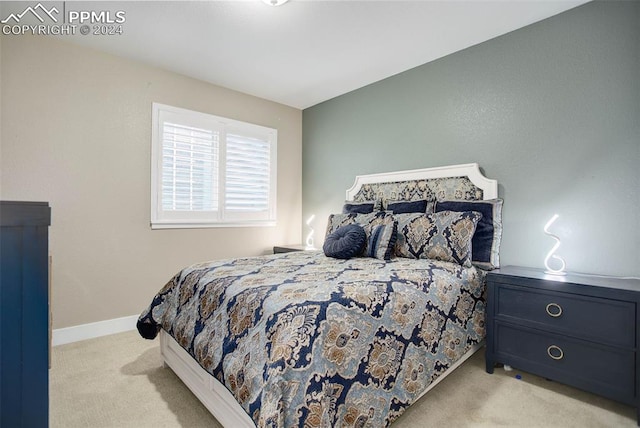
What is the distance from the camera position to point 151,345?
2688 mm

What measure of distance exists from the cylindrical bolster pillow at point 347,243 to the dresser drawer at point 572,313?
1.02 meters

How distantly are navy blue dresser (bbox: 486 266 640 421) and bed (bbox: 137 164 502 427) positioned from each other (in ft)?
0.62

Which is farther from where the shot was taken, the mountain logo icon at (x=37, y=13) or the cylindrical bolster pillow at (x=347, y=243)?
the cylindrical bolster pillow at (x=347, y=243)

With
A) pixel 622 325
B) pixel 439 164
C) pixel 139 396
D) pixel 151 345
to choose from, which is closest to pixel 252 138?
pixel 439 164

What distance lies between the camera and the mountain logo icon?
2330mm

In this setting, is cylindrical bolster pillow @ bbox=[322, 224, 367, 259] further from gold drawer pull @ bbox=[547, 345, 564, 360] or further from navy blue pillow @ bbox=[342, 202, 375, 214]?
gold drawer pull @ bbox=[547, 345, 564, 360]

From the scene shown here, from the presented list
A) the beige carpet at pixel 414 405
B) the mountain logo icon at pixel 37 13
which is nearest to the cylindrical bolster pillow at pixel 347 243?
the beige carpet at pixel 414 405

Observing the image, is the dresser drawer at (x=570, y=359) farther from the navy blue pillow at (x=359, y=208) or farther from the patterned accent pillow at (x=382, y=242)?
the navy blue pillow at (x=359, y=208)

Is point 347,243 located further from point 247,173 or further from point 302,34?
point 247,173

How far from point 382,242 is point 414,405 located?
113 cm

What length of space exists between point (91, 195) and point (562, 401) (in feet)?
12.7

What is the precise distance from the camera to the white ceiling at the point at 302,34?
7.56 ft

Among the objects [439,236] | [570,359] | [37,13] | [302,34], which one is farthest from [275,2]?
[570,359]

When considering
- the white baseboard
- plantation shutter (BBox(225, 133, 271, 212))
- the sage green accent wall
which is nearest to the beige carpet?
the white baseboard
